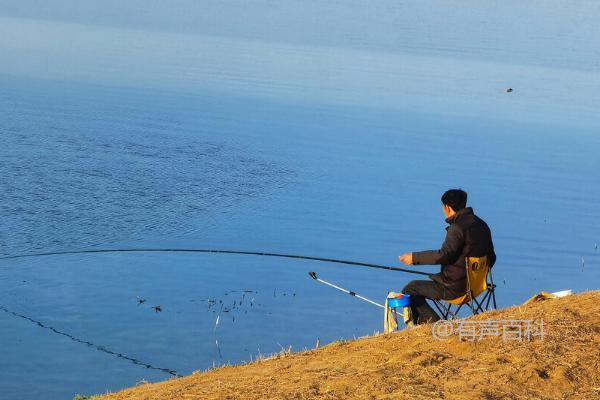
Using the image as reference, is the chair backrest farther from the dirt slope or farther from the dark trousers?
the dirt slope

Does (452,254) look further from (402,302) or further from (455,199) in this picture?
(402,302)

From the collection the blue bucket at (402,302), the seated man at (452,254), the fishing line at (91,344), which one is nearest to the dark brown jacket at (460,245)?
the seated man at (452,254)

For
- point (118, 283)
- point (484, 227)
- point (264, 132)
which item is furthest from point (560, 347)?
point (264, 132)

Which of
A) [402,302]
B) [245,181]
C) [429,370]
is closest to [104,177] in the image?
[245,181]

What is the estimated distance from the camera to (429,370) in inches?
248

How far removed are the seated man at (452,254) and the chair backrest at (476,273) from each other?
43mm

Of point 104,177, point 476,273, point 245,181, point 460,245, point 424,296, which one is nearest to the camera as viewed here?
point 460,245

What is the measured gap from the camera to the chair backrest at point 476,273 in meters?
8.00

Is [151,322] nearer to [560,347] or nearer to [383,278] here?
[383,278]

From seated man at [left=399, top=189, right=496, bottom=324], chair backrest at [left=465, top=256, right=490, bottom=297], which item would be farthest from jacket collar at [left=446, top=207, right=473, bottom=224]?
chair backrest at [left=465, top=256, right=490, bottom=297]

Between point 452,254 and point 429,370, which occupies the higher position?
point 452,254

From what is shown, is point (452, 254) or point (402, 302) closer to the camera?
point (452, 254)

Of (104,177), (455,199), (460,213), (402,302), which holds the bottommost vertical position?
(402,302)

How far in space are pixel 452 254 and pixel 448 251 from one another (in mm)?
51
